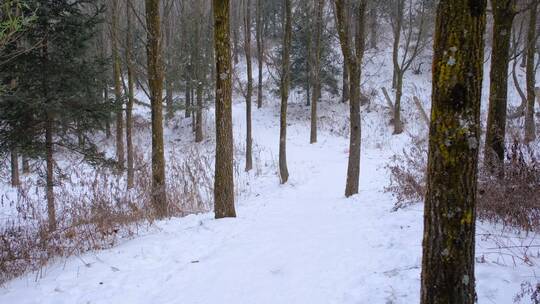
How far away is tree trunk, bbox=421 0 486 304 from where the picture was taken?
2.11 metres

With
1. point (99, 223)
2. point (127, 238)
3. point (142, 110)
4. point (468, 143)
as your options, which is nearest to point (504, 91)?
point (468, 143)

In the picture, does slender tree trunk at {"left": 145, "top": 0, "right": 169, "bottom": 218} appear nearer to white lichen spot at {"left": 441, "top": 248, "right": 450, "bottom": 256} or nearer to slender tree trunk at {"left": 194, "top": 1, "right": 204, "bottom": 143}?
white lichen spot at {"left": 441, "top": 248, "right": 450, "bottom": 256}

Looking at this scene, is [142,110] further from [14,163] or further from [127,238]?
[127,238]

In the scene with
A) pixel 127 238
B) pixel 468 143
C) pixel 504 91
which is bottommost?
pixel 127 238

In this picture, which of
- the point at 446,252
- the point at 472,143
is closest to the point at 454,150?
the point at 472,143

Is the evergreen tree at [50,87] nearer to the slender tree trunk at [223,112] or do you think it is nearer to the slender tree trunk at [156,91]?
the slender tree trunk at [156,91]

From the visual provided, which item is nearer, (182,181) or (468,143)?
(468,143)

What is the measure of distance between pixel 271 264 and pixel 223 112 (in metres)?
2.89

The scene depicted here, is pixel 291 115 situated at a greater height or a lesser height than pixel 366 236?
greater

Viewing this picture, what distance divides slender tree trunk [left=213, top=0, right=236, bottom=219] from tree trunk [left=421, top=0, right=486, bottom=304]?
13.7 ft

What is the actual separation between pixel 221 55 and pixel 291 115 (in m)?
20.6

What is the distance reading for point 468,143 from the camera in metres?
2.14

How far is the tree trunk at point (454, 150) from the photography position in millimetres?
2105

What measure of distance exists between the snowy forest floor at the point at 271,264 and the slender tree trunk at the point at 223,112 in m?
0.43
